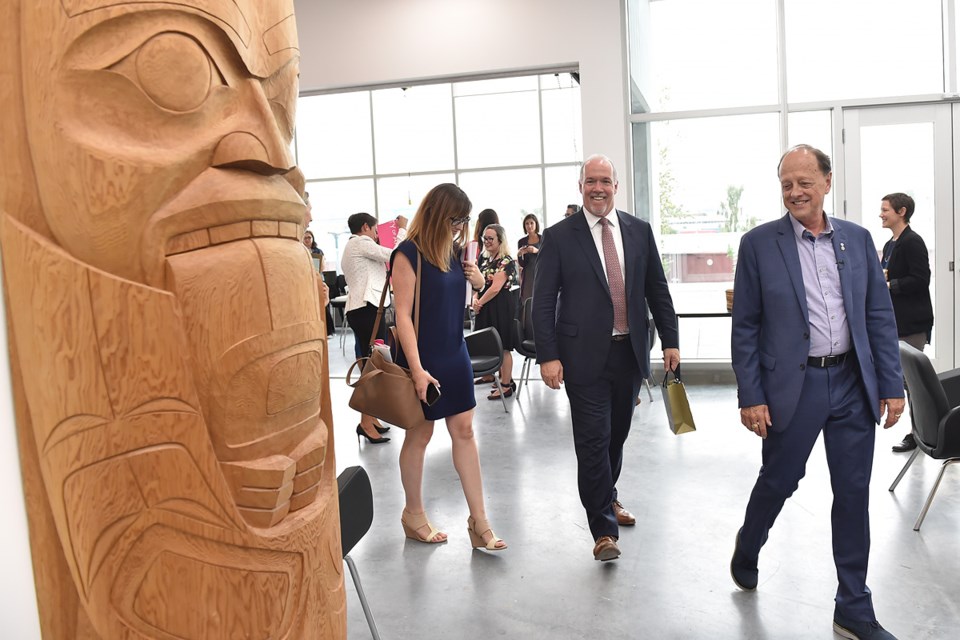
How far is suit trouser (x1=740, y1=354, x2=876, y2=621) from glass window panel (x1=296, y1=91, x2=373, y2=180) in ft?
34.7

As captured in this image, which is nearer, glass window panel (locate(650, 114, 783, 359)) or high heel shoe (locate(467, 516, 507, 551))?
high heel shoe (locate(467, 516, 507, 551))

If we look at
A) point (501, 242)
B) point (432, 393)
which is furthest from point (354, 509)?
point (501, 242)

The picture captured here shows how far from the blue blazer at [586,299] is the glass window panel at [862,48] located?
4.41 m

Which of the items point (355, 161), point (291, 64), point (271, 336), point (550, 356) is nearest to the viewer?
point (271, 336)

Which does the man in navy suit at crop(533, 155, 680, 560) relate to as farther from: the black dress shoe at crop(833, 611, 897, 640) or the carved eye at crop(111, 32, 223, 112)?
the carved eye at crop(111, 32, 223, 112)

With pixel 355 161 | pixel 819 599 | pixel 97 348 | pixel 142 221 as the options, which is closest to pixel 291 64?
pixel 142 221

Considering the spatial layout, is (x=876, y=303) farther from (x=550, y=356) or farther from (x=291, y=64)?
(x=291, y=64)

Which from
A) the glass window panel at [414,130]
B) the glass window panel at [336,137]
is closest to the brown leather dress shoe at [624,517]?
the glass window panel at [414,130]

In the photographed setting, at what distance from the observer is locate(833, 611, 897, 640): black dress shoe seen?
251cm

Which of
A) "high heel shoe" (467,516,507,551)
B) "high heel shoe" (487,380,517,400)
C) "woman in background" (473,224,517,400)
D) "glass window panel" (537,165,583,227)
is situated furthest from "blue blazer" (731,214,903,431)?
"glass window panel" (537,165,583,227)

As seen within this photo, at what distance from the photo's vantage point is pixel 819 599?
9.49 ft

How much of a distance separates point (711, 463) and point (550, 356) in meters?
1.85

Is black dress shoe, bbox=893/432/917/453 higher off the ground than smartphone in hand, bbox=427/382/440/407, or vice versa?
smartphone in hand, bbox=427/382/440/407

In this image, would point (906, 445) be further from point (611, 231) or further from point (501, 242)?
point (501, 242)
